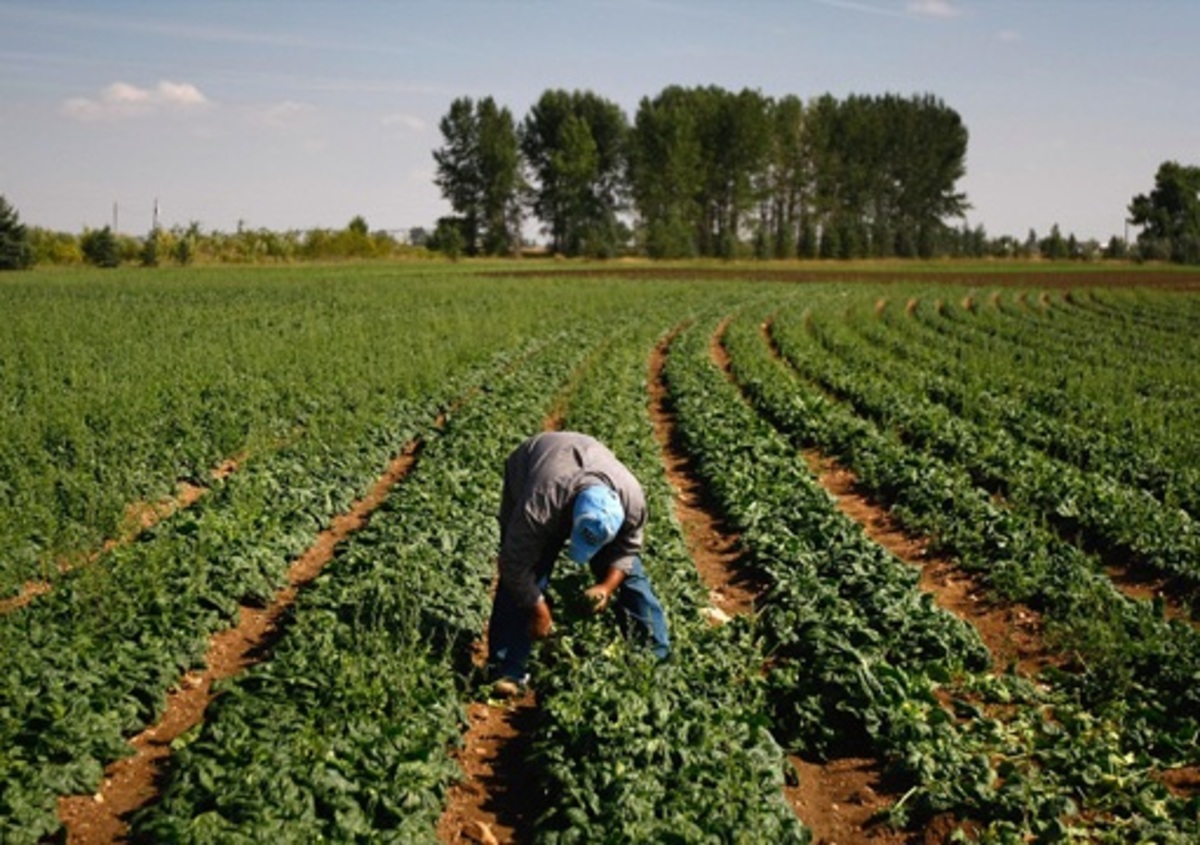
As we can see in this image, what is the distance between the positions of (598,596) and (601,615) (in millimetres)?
1187

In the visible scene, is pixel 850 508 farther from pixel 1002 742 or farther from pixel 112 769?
pixel 112 769

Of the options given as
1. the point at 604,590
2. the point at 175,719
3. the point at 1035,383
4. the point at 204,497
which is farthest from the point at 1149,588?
the point at 1035,383

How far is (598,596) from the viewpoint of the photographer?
6.15 meters

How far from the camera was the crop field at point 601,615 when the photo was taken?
215 inches

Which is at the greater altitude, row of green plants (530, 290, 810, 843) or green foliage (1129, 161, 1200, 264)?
green foliage (1129, 161, 1200, 264)

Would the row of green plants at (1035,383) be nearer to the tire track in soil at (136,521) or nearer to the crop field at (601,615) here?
the crop field at (601,615)

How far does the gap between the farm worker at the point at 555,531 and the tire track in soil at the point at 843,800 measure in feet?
4.63

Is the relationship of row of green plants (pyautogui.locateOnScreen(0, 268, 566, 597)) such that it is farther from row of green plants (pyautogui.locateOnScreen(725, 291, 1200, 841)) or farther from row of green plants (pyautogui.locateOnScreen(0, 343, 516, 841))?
row of green plants (pyautogui.locateOnScreen(725, 291, 1200, 841))

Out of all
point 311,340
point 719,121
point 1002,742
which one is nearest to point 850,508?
point 1002,742

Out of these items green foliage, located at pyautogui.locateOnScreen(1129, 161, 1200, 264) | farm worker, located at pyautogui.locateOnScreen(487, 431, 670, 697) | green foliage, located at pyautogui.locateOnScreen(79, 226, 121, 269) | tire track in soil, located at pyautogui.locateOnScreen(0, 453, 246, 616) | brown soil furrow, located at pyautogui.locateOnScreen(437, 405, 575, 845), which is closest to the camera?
brown soil furrow, located at pyautogui.locateOnScreen(437, 405, 575, 845)

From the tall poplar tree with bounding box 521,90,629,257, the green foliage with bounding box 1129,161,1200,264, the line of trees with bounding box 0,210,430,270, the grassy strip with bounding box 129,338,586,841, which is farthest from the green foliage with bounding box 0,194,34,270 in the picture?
the green foliage with bounding box 1129,161,1200,264

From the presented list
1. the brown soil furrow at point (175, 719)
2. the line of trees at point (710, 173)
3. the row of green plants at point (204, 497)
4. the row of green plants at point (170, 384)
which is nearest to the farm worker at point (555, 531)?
the brown soil furrow at point (175, 719)

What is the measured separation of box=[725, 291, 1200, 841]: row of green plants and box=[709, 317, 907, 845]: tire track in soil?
0.66ft

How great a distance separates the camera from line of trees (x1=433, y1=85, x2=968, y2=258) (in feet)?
313
